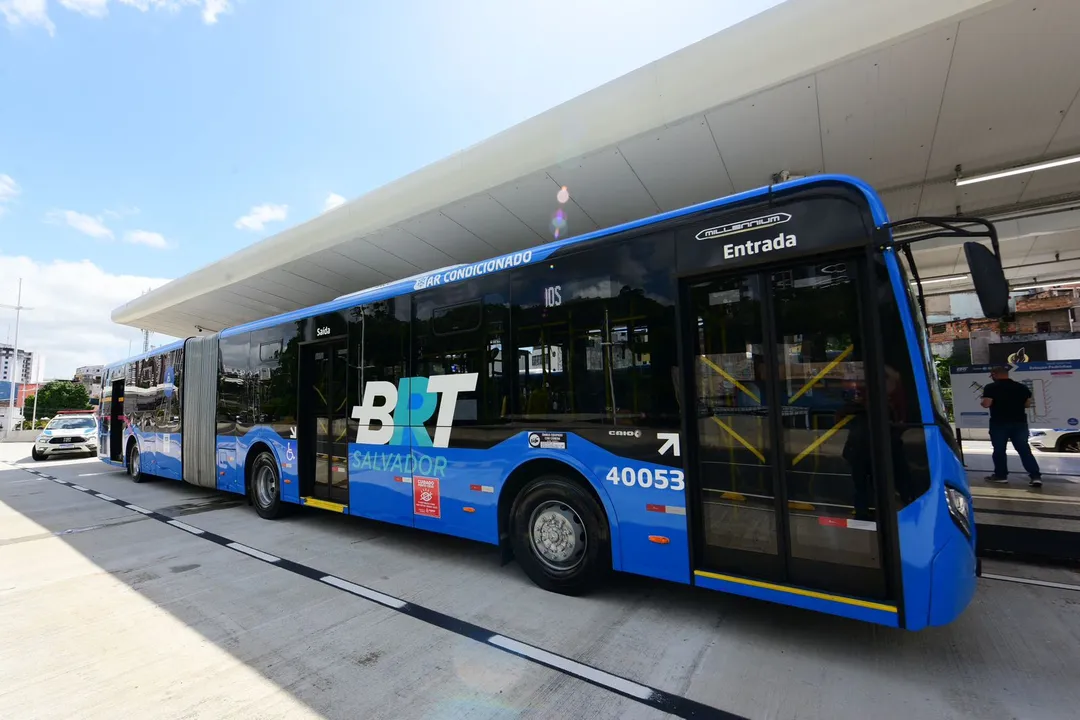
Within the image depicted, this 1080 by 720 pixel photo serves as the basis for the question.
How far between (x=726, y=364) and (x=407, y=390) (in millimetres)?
3564

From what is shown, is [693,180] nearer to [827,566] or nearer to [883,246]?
[883,246]

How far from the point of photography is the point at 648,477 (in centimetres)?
387

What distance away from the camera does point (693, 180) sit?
775cm

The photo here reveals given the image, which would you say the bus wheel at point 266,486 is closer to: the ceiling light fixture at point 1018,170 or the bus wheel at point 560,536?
the bus wheel at point 560,536

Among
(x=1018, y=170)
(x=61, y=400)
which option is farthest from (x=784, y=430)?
(x=61, y=400)

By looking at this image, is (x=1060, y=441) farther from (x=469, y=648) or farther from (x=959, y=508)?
(x=469, y=648)

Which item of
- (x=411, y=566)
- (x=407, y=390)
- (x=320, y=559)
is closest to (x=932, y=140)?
(x=407, y=390)

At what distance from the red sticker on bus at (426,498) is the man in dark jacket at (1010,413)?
9.59m

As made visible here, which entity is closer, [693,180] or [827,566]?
[827,566]

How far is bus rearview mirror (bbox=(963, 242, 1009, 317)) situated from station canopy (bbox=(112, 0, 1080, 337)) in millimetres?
3435

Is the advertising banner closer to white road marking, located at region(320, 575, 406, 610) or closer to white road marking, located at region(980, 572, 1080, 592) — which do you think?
white road marking, located at region(980, 572, 1080, 592)

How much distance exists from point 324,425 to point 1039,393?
14026mm

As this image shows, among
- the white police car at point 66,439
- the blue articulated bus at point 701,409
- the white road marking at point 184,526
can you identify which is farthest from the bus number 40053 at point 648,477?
the white police car at point 66,439

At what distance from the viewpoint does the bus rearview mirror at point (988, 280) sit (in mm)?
2832
